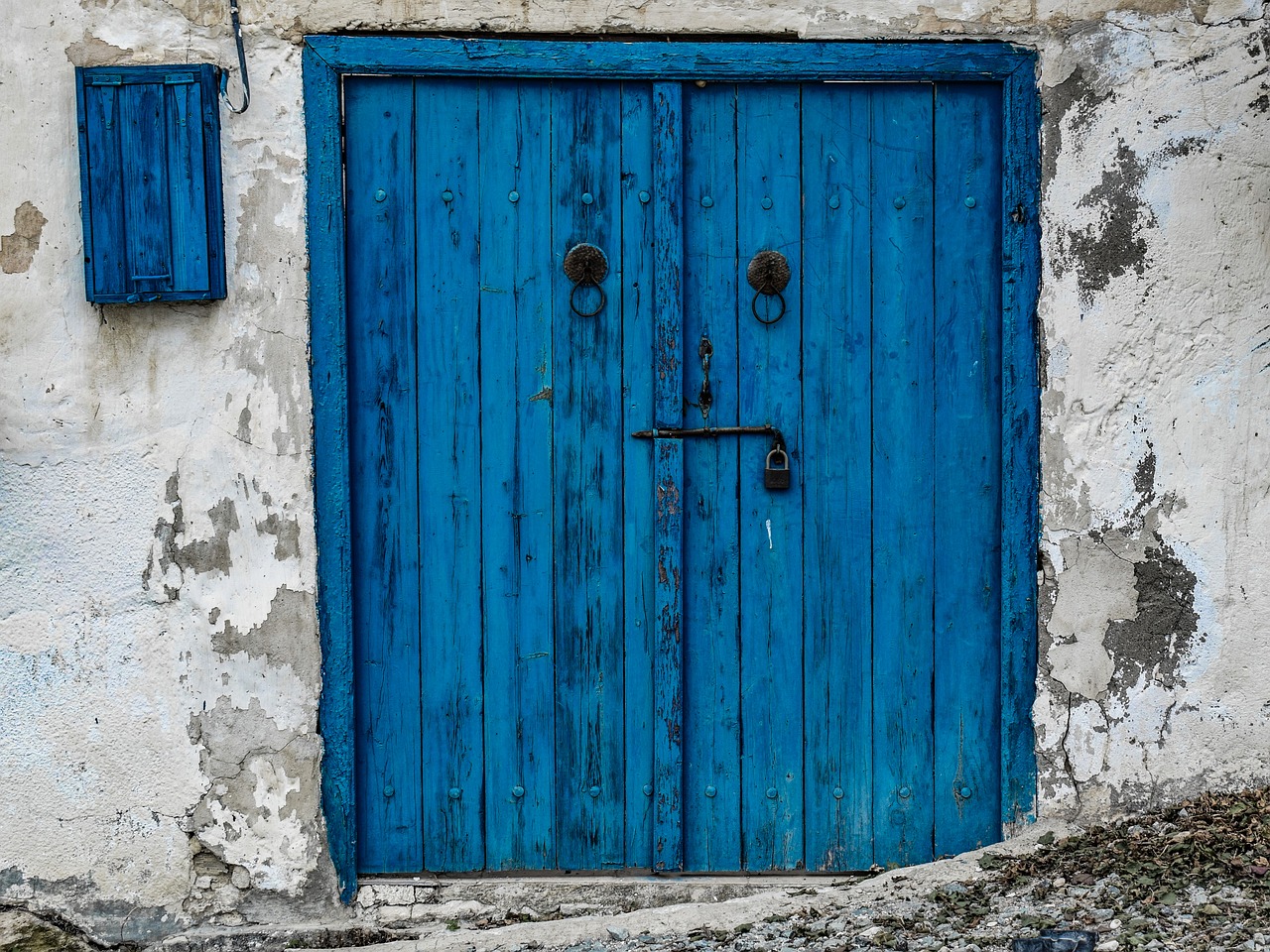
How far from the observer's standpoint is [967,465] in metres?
3.27

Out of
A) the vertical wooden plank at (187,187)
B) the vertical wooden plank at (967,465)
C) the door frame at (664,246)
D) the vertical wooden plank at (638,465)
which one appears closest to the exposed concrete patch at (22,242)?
the vertical wooden plank at (187,187)

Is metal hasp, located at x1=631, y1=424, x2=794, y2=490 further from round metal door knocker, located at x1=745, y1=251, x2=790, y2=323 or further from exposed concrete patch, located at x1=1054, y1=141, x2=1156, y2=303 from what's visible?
exposed concrete patch, located at x1=1054, y1=141, x2=1156, y2=303

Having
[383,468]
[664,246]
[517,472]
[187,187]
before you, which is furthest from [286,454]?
[664,246]

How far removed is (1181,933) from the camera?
2752mm

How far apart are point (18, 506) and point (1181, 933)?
2.84m

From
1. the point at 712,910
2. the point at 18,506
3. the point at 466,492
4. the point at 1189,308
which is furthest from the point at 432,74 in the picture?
the point at 712,910

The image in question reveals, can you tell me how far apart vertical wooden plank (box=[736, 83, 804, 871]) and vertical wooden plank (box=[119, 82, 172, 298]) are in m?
1.39

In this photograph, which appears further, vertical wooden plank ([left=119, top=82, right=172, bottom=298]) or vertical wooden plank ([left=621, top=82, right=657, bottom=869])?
vertical wooden plank ([left=621, top=82, right=657, bottom=869])

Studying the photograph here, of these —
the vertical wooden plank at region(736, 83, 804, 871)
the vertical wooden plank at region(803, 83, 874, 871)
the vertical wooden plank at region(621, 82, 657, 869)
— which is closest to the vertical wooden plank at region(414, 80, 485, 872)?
the vertical wooden plank at region(621, 82, 657, 869)

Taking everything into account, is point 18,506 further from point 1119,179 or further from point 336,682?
point 1119,179

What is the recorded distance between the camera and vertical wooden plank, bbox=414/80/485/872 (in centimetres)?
320

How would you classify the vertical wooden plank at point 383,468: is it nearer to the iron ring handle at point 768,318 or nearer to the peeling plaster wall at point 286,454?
the peeling plaster wall at point 286,454

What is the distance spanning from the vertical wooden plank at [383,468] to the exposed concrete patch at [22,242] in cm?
73

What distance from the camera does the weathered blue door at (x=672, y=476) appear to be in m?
3.21
